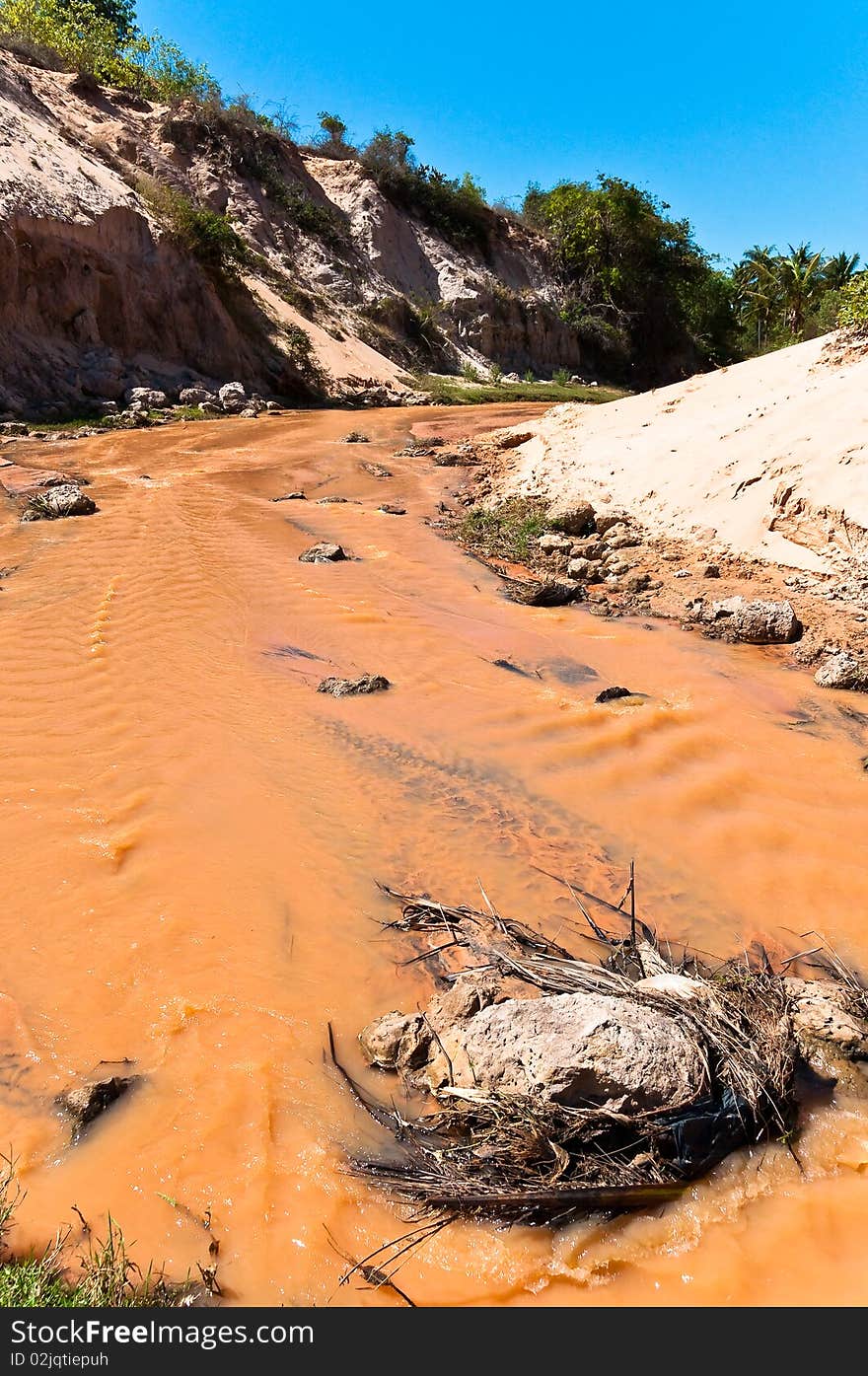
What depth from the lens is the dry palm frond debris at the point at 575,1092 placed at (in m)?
2.22

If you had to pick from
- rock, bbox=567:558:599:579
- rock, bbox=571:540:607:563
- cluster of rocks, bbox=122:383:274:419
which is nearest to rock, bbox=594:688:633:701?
rock, bbox=567:558:599:579

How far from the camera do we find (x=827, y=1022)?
2.81 metres

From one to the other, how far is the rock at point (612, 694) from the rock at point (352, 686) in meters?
1.51

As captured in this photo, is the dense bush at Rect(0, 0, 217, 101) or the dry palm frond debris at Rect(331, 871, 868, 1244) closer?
the dry palm frond debris at Rect(331, 871, 868, 1244)

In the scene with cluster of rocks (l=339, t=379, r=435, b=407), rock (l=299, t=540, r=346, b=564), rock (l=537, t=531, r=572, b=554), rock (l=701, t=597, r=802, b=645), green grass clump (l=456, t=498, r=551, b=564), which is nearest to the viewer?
rock (l=701, t=597, r=802, b=645)

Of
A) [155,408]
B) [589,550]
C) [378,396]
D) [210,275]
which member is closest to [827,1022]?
[589,550]

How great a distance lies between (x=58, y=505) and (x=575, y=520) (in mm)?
6198

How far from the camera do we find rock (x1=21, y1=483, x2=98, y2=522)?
923 cm

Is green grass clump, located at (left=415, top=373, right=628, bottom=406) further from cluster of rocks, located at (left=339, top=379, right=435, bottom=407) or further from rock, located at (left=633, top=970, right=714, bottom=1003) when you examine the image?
rock, located at (left=633, top=970, right=714, bottom=1003)

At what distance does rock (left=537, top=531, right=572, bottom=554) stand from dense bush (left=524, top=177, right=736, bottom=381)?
29359 mm

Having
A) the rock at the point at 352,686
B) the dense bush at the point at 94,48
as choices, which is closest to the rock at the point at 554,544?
the rock at the point at 352,686
